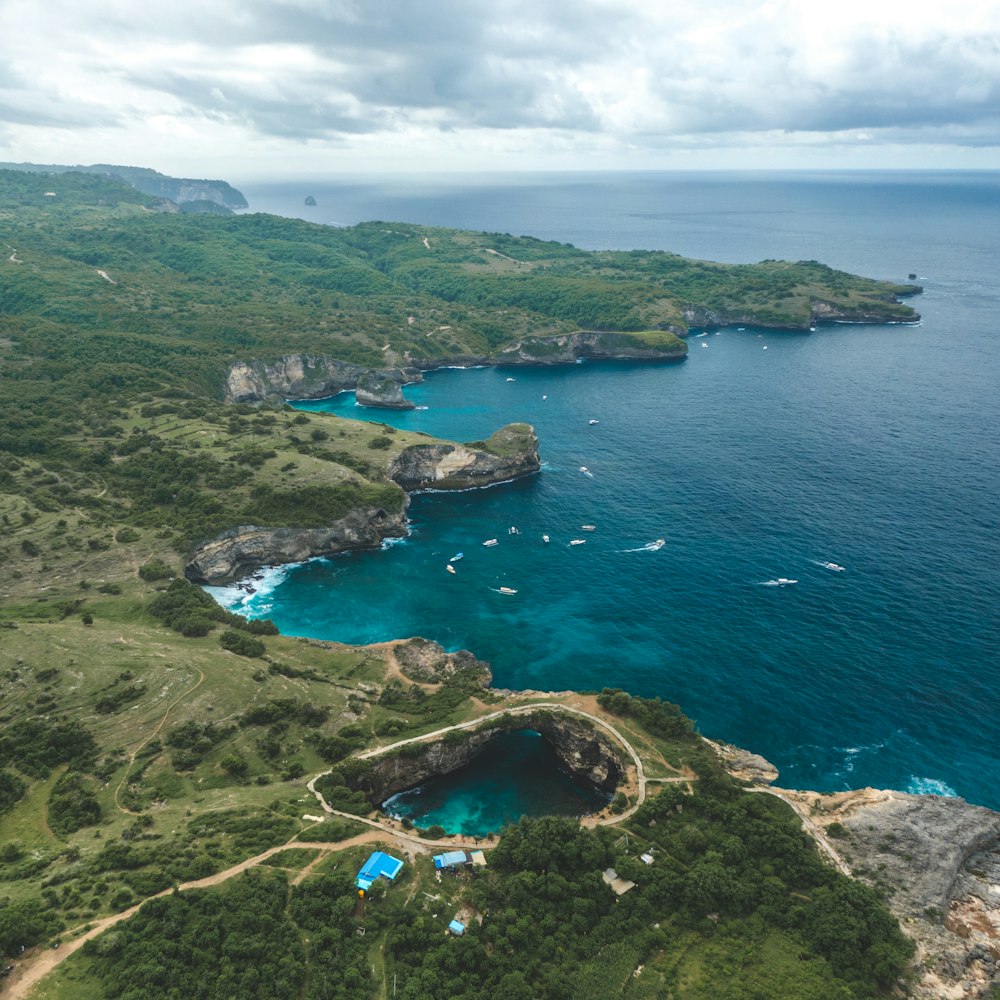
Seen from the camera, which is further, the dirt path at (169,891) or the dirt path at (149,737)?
the dirt path at (149,737)

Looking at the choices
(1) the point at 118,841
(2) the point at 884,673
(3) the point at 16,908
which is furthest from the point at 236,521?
(2) the point at 884,673

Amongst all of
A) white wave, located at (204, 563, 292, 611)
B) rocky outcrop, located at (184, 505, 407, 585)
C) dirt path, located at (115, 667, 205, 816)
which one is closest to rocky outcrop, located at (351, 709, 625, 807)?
dirt path, located at (115, 667, 205, 816)

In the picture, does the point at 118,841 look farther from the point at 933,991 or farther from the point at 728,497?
the point at 728,497

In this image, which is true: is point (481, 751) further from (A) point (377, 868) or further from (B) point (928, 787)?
(B) point (928, 787)

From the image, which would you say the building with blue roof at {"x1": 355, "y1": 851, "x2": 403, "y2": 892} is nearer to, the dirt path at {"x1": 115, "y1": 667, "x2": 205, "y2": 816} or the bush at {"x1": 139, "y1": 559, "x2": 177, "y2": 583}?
the dirt path at {"x1": 115, "y1": 667, "x2": 205, "y2": 816}

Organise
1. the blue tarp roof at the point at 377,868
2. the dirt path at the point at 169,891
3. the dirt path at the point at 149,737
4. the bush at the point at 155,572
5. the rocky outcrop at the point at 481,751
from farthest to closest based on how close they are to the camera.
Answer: the bush at the point at 155,572
the rocky outcrop at the point at 481,751
the dirt path at the point at 149,737
the blue tarp roof at the point at 377,868
the dirt path at the point at 169,891

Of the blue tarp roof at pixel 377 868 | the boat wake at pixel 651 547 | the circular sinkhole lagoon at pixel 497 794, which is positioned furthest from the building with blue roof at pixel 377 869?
the boat wake at pixel 651 547

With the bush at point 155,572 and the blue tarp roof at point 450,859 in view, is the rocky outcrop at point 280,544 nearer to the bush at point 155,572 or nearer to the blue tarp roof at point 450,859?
the bush at point 155,572
